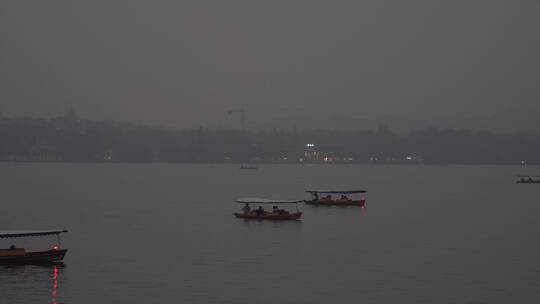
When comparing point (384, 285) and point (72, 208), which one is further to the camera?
point (72, 208)

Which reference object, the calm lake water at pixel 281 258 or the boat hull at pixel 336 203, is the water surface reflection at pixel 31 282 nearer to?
the calm lake water at pixel 281 258

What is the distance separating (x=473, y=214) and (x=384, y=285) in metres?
51.9

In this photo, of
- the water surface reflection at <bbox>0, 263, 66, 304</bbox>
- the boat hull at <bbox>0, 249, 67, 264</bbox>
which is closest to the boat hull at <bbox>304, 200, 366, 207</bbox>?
the boat hull at <bbox>0, 249, 67, 264</bbox>

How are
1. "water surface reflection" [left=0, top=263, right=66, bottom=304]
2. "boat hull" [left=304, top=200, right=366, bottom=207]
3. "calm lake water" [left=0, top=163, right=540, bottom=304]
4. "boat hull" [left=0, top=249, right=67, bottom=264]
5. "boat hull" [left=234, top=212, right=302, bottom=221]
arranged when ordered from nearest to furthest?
"water surface reflection" [left=0, top=263, right=66, bottom=304], "calm lake water" [left=0, top=163, right=540, bottom=304], "boat hull" [left=0, top=249, right=67, bottom=264], "boat hull" [left=234, top=212, right=302, bottom=221], "boat hull" [left=304, top=200, right=366, bottom=207]

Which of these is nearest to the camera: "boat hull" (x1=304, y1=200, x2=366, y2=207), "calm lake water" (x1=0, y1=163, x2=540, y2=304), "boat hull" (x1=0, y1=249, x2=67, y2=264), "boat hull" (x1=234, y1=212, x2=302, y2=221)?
"calm lake water" (x1=0, y1=163, x2=540, y2=304)

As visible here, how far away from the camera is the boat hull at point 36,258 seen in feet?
144

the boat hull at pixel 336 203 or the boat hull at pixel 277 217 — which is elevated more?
the boat hull at pixel 336 203

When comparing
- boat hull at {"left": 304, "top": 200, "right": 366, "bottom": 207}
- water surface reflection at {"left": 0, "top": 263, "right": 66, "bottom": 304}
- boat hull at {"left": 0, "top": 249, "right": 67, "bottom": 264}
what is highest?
boat hull at {"left": 304, "top": 200, "right": 366, "bottom": 207}

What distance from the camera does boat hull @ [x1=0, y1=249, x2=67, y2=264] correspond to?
43844mm

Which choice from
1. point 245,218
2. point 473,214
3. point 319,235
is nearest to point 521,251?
point 319,235

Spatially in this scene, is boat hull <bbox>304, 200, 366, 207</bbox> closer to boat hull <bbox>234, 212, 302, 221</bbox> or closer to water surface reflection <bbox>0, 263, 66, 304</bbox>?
boat hull <bbox>234, 212, 302, 221</bbox>

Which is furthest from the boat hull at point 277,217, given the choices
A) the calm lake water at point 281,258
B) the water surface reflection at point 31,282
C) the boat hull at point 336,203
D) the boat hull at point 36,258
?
the water surface reflection at point 31,282

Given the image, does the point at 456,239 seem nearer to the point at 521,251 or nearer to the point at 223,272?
the point at 521,251

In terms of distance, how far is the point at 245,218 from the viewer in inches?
2955
